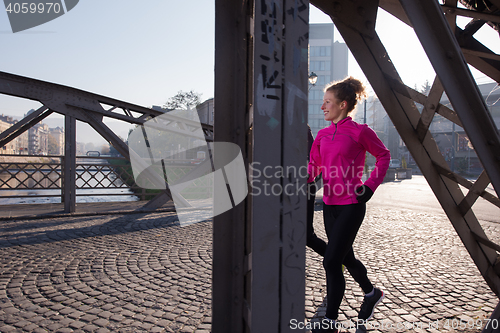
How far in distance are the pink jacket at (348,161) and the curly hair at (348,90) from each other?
0.57ft

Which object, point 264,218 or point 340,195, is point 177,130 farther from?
point 264,218

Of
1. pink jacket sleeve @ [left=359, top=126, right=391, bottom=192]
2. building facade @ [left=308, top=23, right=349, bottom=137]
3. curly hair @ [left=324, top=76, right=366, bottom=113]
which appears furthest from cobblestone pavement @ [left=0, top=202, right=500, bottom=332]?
building facade @ [left=308, top=23, right=349, bottom=137]

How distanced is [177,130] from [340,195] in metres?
7.01

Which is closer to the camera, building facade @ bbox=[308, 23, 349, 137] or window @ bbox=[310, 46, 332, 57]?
building facade @ bbox=[308, 23, 349, 137]

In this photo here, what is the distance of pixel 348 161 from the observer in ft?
7.61

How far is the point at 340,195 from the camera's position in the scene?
92.0 inches

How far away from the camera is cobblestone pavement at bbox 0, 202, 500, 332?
267 centimetres

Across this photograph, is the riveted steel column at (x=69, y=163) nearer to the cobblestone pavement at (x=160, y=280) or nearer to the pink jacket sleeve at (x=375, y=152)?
the cobblestone pavement at (x=160, y=280)

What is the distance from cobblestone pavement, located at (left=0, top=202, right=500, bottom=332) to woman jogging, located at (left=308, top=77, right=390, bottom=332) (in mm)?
470

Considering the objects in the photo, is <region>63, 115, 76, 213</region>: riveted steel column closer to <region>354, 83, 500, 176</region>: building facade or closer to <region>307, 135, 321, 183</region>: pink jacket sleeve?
<region>307, 135, 321, 183</region>: pink jacket sleeve

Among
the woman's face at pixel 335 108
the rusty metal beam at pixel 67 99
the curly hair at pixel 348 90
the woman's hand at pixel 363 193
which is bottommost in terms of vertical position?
the woman's hand at pixel 363 193

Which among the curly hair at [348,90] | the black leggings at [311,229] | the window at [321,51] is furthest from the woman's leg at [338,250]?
the window at [321,51]

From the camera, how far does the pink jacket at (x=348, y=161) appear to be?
231 centimetres

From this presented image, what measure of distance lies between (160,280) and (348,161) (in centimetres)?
259
